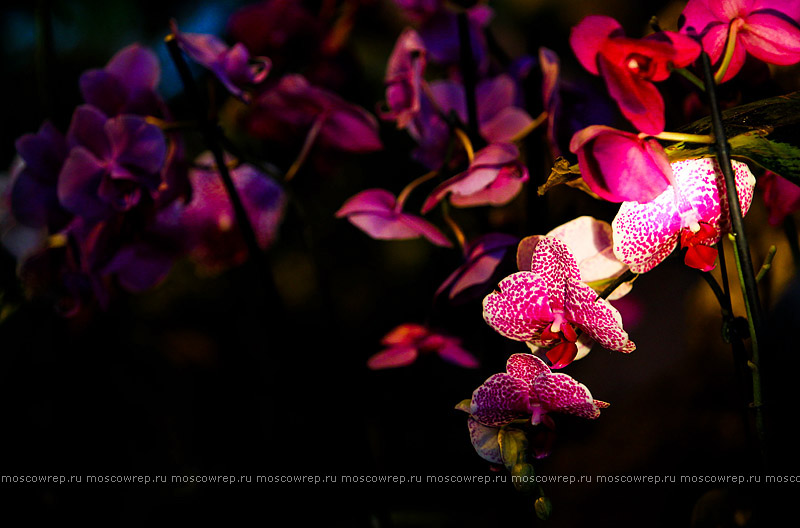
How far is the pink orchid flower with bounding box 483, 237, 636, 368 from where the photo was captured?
0.89 ft

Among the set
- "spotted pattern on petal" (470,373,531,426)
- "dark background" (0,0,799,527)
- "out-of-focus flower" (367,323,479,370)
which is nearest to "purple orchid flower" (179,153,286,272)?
"dark background" (0,0,799,527)

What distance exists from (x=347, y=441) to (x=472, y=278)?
0.56 ft

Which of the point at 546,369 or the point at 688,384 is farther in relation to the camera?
the point at 688,384

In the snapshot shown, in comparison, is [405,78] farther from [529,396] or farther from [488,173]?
[529,396]

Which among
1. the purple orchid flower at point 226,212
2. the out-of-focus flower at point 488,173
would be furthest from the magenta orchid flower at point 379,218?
the purple orchid flower at point 226,212

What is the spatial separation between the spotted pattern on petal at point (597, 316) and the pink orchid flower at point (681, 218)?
2cm

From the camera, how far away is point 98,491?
58cm

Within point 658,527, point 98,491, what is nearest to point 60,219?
point 98,491

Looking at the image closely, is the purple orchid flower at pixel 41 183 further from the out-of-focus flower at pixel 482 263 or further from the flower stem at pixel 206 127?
the out-of-focus flower at pixel 482 263

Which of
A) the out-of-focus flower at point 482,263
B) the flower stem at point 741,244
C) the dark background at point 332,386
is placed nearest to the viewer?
the flower stem at point 741,244

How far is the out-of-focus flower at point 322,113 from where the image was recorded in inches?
16.5

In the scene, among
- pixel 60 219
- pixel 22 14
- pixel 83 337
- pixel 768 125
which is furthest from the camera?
pixel 22 14

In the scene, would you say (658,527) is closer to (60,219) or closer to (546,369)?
(546,369)

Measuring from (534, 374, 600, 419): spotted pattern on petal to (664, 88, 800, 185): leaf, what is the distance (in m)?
0.11
